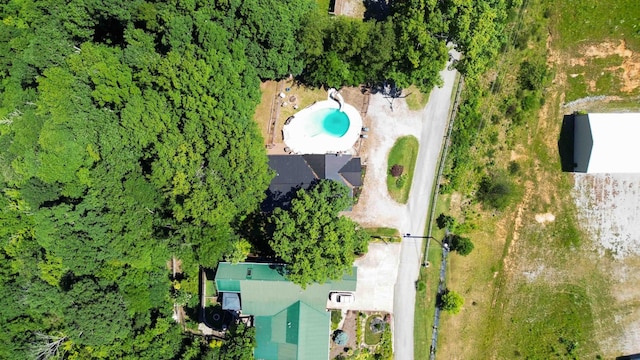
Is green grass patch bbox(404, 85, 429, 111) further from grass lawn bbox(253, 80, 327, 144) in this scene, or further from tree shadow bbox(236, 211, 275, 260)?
tree shadow bbox(236, 211, 275, 260)

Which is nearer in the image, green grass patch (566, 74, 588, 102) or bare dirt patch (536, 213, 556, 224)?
green grass patch (566, 74, 588, 102)

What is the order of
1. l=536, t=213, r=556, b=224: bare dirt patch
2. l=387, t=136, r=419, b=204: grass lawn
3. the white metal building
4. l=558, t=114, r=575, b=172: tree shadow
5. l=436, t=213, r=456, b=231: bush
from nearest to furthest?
the white metal building
l=436, t=213, r=456, b=231: bush
l=387, t=136, r=419, b=204: grass lawn
l=558, t=114, r=575, b=172: tree shadow
l=536, t=213, r=556, b=224: bare dirt patch

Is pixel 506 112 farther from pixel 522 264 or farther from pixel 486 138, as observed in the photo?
pixel 522 264

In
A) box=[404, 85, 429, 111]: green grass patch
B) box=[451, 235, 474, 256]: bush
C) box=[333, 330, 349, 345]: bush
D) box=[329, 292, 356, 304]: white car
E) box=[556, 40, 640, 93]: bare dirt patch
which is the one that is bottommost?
box=[333, 330, 349, 345]: bush

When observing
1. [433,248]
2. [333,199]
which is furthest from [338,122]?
[433,248]

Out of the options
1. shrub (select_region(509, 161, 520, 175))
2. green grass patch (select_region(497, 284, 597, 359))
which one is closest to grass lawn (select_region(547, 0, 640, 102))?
shrub (select_region(509, 161, 520, 175))

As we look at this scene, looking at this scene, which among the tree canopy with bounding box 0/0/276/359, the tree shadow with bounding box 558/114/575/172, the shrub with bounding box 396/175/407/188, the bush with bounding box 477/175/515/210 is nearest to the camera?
the tree canopy with bounding box 0/0/276/359
